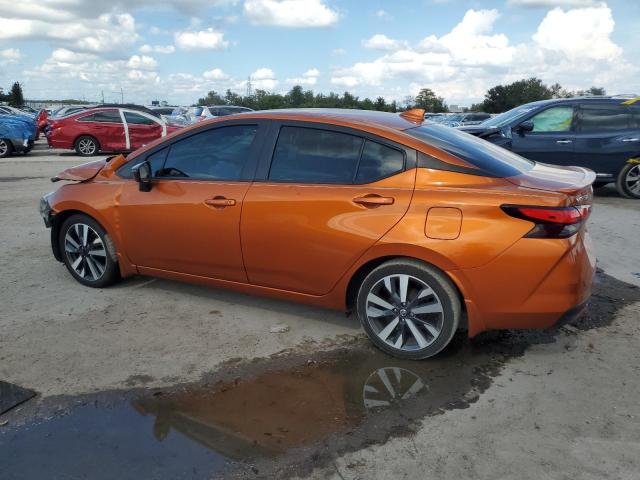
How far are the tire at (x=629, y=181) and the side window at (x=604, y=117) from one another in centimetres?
69

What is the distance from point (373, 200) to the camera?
359cm

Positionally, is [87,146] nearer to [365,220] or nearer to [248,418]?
[365,220]

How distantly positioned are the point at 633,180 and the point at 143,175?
8.43 meters

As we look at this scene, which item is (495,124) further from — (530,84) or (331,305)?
(530,84)

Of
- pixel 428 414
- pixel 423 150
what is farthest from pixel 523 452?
pixel 423 150

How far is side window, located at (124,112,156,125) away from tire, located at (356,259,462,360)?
606 inches

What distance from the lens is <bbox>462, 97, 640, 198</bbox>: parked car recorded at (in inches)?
364

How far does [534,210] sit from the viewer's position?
3.25 m

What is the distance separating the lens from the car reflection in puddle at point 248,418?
2629 mm

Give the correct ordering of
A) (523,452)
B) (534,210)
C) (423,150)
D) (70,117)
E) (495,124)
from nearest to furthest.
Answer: (523,452) → (534,210) → (423,150) → (495,124) → (70,117)

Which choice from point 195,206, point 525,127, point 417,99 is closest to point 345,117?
point 195,206

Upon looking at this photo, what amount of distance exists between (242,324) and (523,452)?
2197mm

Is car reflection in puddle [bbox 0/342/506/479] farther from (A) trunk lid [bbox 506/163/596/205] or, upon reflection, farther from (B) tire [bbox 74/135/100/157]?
(B) tire [bbox 74/135/100/157]

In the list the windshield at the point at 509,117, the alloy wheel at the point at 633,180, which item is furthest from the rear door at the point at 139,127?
the alloy wheel at the point at 633,180
